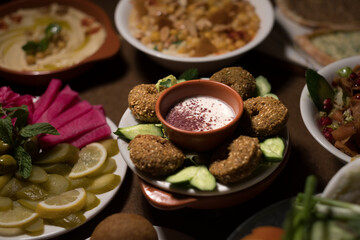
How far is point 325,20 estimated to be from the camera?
11.3 ft

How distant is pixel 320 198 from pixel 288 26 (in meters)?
2.35

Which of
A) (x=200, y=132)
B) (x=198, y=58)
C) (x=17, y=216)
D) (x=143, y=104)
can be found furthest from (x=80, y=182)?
(x=198, y=58)

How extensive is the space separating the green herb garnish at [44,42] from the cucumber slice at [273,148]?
2.10m

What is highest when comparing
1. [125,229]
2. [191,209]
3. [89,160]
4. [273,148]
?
[273,148]

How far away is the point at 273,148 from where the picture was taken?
1.74 m

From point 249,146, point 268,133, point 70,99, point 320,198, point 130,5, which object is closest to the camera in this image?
point 320,198

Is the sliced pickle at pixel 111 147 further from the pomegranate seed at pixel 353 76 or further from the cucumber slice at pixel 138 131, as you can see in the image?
the pomegranate seed at pixel 353 76

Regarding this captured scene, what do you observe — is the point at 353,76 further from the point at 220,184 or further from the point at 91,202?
the point at 91,202

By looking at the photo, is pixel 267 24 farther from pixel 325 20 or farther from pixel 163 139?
pixel 163 139

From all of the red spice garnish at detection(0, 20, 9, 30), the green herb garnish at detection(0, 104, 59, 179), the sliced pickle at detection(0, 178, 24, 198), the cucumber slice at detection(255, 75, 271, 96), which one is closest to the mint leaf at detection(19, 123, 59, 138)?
the green herb garnish at detection(0, 104, 59, 179)

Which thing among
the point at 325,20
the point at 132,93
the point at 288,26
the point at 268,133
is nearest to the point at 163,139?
the point at 132,93

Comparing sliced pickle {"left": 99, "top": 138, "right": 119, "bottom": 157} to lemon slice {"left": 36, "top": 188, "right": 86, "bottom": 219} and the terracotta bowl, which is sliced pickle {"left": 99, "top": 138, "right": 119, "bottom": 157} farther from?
the terracotta bowl

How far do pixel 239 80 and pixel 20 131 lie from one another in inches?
49.9

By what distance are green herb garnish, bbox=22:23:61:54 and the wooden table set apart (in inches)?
12.8
